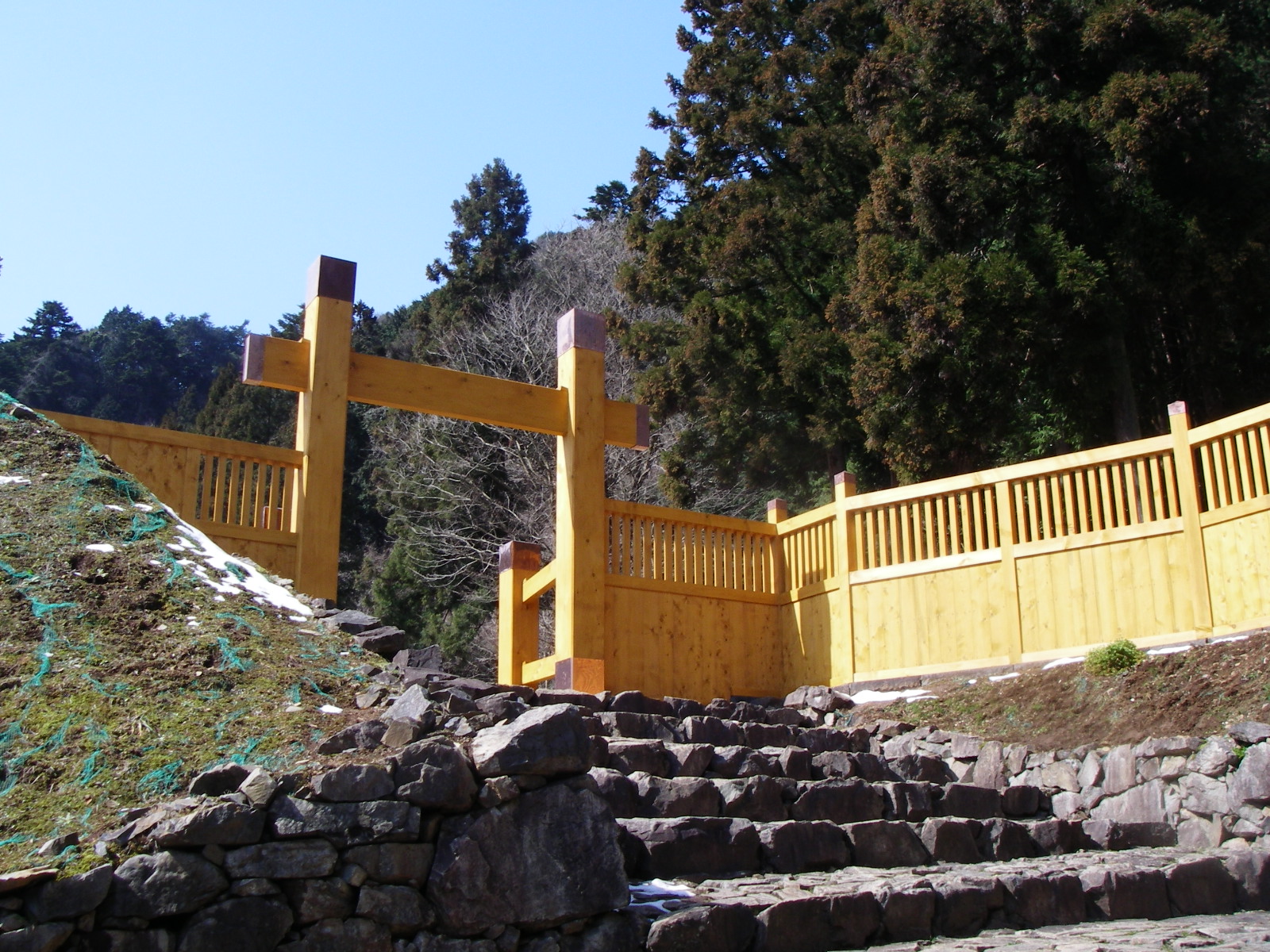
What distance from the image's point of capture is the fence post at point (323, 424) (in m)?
8.58

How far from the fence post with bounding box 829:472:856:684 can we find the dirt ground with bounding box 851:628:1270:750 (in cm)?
112

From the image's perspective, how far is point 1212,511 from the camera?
8.35 metres

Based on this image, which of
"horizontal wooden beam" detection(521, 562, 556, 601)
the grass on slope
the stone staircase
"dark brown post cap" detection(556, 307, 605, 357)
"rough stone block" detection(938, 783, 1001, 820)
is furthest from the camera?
"horizontal wooden beam" detection(521, 562, 556, 601)

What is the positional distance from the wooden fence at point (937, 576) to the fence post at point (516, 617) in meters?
0.02

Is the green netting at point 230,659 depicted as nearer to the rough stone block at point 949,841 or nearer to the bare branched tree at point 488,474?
the rough stone block at point 949,841

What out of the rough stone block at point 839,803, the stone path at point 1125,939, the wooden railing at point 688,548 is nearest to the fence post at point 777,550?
the wooden railing at point 688,548

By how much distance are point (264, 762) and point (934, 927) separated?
2.85 meters

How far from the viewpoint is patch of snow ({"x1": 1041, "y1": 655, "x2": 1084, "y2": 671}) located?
861cm

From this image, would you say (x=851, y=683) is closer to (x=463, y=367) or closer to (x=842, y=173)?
(x=842, y=173)

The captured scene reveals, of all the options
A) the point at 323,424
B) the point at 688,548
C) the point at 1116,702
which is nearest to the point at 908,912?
the point at 1116,702

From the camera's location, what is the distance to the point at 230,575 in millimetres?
6250

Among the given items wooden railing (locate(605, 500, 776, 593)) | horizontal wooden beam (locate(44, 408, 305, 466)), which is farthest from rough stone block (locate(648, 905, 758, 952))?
wooden railing (locate(605, 500, 776, 593))

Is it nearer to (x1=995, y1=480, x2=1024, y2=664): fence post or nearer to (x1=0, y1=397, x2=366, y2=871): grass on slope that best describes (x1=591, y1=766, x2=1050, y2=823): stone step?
(x1=0, y1=397, x2=366, y2=871): grass on slope

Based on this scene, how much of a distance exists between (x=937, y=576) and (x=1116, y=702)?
2.04m
